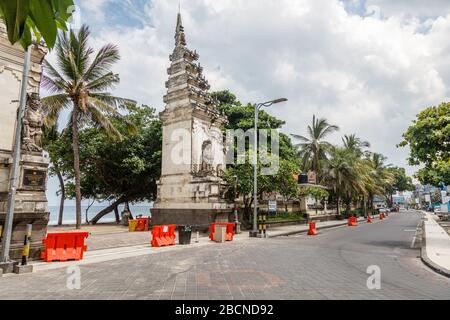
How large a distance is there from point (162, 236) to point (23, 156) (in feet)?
21.3

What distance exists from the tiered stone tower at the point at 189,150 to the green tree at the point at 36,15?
17845 mm

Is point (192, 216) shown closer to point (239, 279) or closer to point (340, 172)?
point (239, 279)

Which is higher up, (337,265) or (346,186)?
(346,186)

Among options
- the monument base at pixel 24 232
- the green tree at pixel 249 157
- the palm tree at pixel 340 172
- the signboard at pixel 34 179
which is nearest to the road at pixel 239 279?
the monument base at pixel 24 232

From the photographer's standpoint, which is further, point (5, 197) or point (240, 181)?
point (240, 181)

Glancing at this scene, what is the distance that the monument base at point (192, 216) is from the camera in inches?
752

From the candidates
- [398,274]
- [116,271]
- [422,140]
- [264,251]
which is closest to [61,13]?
[116,271]

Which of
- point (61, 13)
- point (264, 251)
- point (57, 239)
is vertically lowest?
point (264, 251)

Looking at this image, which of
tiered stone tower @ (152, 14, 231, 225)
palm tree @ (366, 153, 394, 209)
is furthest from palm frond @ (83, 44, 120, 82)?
palm tree @ (366, 153, 394, 209)

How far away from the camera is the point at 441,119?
503 inches
